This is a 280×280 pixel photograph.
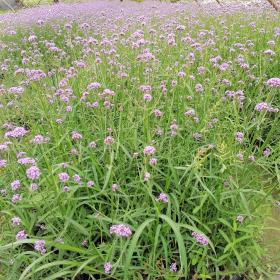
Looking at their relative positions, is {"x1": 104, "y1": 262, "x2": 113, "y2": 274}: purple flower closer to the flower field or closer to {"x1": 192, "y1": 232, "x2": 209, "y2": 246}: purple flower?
the flower field

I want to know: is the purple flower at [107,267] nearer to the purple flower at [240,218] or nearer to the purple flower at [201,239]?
the purple flower at [201,239]

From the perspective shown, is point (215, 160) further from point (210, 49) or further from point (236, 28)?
point (236, 28)

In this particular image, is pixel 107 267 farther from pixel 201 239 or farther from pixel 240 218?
pixel 240 218

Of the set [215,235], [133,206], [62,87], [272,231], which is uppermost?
[62,87]

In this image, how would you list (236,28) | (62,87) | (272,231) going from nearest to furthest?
(272,231)
(62,87)
(236,28)

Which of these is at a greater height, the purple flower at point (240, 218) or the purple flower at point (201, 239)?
the purple flower at point (201, 239)

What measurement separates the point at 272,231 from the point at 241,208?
611 mm

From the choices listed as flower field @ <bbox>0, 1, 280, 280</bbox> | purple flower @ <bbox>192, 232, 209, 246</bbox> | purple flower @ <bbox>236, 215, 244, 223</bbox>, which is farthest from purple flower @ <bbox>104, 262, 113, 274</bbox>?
purple flower @ <bbox>236, 215, 244, 223</bbox>

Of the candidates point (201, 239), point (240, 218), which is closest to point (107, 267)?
point (201, 239)

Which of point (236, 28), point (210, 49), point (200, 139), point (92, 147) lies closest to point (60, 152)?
point (92, 147)

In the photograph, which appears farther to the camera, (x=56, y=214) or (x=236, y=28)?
(x=236, y=28)

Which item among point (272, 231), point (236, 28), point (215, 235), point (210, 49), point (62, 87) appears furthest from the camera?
point (236, 28)

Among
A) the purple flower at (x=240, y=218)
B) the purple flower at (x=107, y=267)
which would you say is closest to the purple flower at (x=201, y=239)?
the purple flower at (x=240, y=218)

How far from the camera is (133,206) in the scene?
2.15 metres
